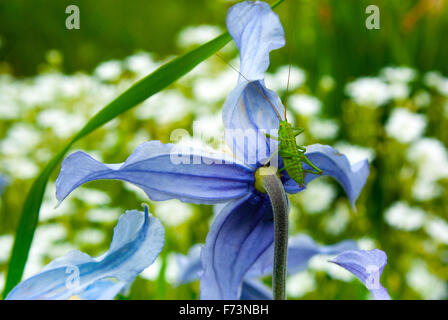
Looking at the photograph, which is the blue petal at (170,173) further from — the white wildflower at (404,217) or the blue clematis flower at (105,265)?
the white wildflower at (404,217)

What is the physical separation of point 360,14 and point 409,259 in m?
0.83

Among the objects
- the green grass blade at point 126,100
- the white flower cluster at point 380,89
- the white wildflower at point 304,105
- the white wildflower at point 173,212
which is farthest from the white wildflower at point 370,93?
the green grass blade at point 126,100

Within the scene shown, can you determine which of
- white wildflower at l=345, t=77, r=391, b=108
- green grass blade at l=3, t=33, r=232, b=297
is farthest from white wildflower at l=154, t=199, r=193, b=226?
green grass blade at l=3, t=33, r=232, b=297

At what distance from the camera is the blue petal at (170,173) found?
0.95ft

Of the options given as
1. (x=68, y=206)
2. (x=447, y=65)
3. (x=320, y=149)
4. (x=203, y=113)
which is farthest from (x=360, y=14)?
(x=320, y=149)

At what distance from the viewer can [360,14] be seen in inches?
64.4

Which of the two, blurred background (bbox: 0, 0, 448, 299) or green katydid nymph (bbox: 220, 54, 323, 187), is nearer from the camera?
green katydid nymph (bbox: 220, 54, 323, 187)

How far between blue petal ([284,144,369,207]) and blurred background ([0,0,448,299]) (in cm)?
49

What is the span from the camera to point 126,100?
0.32 m

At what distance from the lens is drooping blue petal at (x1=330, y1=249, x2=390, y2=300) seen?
29 centimetres

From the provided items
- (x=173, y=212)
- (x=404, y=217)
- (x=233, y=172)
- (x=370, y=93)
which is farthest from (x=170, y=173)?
(x=370, y=93)

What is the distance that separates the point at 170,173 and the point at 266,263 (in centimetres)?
12

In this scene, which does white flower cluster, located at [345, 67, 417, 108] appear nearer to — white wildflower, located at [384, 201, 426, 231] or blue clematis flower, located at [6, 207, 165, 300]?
white wildflower, located at [384, 201, 426, 231]
